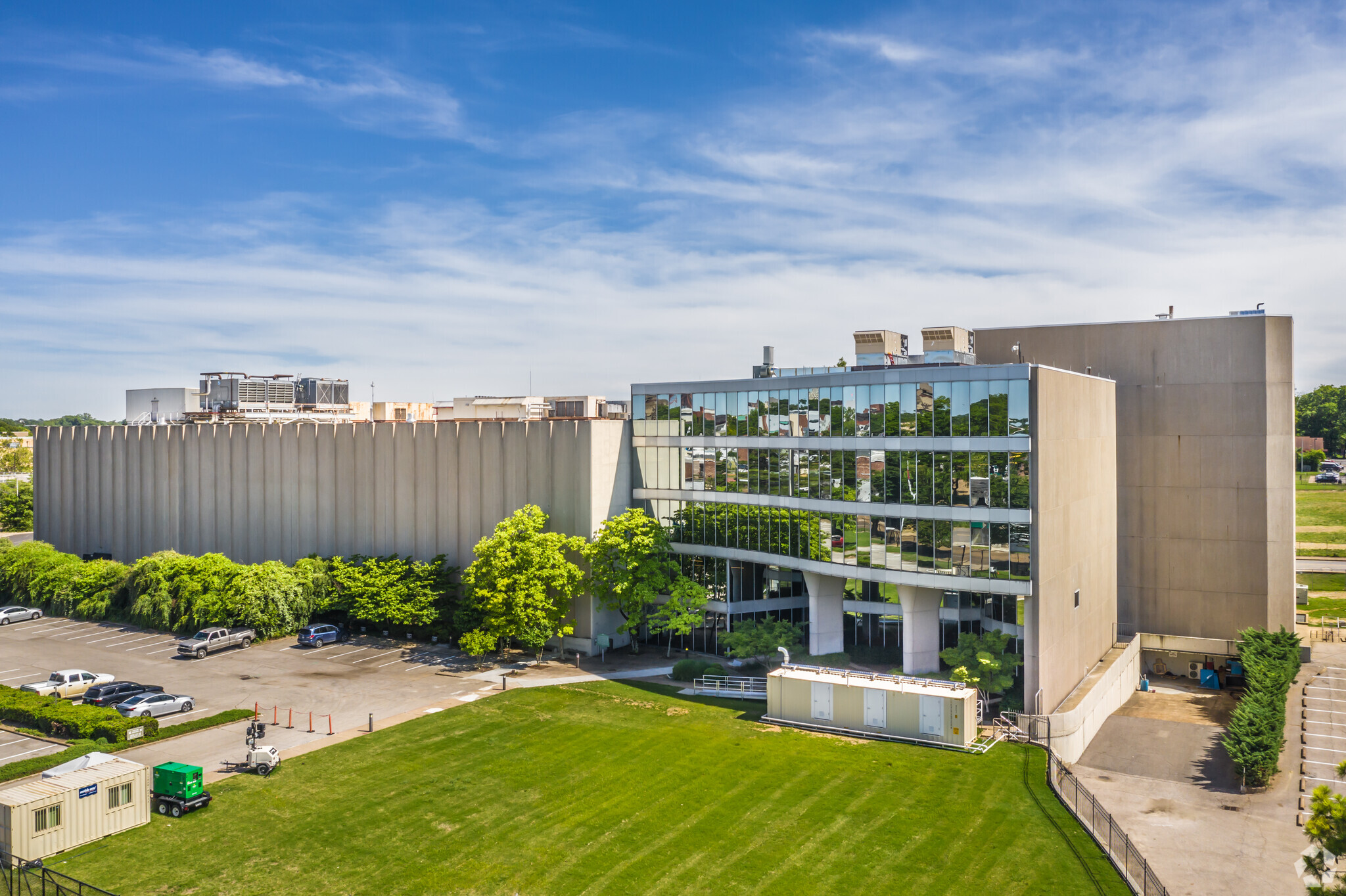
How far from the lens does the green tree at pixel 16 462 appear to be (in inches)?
7229

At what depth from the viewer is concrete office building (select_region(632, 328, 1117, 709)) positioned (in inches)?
1790

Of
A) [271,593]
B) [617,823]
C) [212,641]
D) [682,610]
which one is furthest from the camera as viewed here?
[271,593]

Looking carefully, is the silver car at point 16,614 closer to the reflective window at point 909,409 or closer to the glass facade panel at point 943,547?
the reflective window at point 909,409

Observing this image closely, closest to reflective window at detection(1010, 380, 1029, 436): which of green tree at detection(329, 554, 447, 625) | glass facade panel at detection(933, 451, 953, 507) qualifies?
glass facade panel at detection(933, 451, 953, 507)

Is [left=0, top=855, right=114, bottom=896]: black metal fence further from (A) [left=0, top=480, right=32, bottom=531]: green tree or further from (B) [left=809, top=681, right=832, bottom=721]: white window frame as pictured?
(A) [left=0, top=480, right=32, bottom=531]: green tree

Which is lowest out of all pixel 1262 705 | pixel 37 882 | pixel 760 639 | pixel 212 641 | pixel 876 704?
pixel 37 882

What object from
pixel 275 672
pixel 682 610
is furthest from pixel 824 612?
pixel 275 672

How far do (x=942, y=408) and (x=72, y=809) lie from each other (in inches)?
1605

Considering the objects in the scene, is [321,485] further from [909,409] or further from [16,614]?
[909,409]

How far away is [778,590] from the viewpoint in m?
60.7

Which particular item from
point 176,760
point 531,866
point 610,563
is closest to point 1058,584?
point 610,563

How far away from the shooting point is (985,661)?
47.1 m

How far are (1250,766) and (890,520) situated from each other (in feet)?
62.9

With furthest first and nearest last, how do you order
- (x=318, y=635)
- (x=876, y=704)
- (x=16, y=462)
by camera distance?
1. (x=16, y=462)
2. (x=318, y=635)
3. (x=876, y=704)
